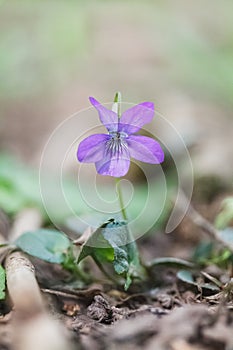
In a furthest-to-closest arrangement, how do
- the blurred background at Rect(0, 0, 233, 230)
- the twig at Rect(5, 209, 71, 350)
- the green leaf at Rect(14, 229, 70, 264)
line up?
the blurred background at Rect(0, 0, 233, 230) < the green leaf at Rect(14, 229, 70, 264) < the twig at Rect(5, 209, 71, 350)

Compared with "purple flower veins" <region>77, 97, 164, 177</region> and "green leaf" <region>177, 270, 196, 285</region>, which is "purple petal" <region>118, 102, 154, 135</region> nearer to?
"purple flower veins" <region>77, 97, 164, 177</region>

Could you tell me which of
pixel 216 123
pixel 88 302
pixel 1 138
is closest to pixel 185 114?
pixel 216 123

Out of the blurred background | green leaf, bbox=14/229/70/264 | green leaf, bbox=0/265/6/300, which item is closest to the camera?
green leaf, bbox=0/265/6/300

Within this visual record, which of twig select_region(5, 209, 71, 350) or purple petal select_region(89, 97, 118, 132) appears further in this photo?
purple petal select_region(89, 97, 118, 132)

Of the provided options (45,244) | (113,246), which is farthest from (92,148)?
(45,244)

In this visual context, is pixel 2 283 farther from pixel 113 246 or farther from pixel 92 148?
pixel 92 148

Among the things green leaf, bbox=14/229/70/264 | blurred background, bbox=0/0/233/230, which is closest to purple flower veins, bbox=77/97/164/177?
green leaf, bbox=14/229/70/264

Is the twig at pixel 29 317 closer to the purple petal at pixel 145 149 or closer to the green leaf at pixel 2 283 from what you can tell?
the green leaf at pixel 2 283

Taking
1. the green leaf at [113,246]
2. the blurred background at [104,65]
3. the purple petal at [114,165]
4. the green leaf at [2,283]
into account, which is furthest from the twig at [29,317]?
the blurred background at [104,65]

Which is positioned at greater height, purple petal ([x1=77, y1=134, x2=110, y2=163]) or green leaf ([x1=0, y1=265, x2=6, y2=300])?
purple petal ([x1=77, y1=134, x2=110, y2=163])
